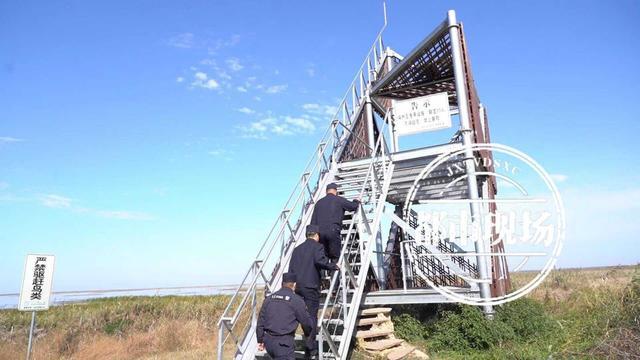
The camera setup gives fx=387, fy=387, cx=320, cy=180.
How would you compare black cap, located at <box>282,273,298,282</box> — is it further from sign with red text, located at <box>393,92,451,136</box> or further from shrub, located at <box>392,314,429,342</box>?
sign with red text, located at <box>393,92,451,136</box>

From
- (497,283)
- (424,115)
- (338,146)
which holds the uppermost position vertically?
(424,115)

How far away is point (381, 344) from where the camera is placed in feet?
28.6

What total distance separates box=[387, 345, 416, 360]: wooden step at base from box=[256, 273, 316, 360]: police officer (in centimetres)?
376

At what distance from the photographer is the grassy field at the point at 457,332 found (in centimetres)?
759

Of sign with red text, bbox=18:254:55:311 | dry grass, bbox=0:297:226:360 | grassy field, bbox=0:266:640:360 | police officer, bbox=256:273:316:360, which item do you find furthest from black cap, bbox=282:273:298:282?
sign with red text, bbox=18:254:55:311

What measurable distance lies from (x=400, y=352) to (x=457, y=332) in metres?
1.45

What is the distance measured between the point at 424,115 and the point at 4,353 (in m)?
14.4

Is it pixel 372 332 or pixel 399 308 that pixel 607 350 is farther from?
pixel 399 308

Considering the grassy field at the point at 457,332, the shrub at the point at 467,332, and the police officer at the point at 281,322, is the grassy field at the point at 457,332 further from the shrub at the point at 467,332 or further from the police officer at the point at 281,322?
the police officer at the point at 281,322

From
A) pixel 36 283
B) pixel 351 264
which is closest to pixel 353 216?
pixel 351 264

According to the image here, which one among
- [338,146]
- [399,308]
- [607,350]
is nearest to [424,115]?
[338,146]

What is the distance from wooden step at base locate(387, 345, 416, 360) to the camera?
823cm

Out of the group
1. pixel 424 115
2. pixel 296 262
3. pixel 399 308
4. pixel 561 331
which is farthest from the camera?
pixel 424 115

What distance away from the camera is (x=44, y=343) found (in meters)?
12.8
